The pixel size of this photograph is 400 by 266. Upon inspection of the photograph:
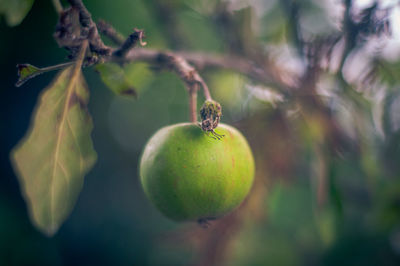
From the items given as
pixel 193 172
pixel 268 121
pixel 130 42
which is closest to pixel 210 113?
pixel 193 172

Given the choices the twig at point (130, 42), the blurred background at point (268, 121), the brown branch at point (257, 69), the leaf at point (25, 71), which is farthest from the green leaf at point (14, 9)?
the brown branch at point (257, 69)

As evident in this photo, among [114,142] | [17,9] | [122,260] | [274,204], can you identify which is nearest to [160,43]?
[17,9]

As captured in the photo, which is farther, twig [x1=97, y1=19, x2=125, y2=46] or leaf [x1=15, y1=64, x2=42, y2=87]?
twig [x1=97, y1=19, x2=125, y2=46]

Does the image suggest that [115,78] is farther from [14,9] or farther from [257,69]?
[257,69]

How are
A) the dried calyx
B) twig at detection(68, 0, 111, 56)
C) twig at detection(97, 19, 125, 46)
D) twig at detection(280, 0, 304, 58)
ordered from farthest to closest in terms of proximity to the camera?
1. twig at detection(280, 0, 304, 58)
2. twig at detection(97, 19, 125, 46)
3. the dried calyx
4. twig at detection(68, 0, 111, 56)

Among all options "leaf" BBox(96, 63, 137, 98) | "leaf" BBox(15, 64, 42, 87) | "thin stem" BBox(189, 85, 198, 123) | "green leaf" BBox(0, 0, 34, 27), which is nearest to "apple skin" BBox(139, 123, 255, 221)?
"thin stem" BBox(189, 85, 198, 123)

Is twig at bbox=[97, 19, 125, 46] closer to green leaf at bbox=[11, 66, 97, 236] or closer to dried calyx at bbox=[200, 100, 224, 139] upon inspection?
green leaf at bbox=[11, 66, 97, 236]
